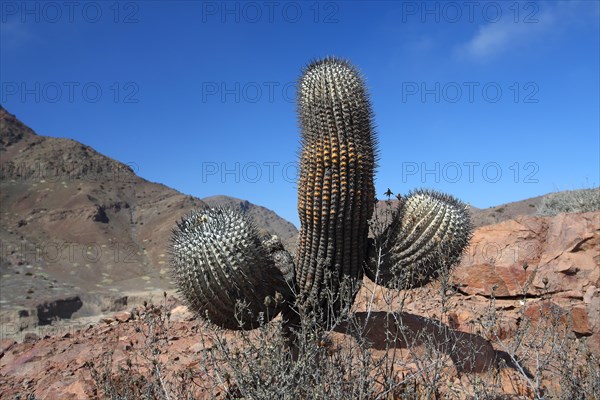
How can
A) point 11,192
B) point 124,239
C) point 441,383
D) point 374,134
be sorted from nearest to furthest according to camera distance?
point 441,383
point 374,134
point 124,239
point 11,192

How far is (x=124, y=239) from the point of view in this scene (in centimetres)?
2914

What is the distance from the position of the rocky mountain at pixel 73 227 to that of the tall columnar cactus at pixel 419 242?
26.1 ft

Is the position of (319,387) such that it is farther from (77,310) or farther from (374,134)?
(77,310)

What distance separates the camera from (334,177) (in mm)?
4672

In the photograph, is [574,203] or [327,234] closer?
[327,234]

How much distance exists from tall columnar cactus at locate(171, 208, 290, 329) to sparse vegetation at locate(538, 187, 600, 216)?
11.5 m

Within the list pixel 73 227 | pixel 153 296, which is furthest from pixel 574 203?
pixel 73 227

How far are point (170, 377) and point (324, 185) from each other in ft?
8.06

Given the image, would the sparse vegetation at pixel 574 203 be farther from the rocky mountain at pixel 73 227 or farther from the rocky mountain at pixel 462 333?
the rocky mountain at pixel 73 227

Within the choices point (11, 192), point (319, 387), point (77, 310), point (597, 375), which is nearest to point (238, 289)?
point (319, 387)

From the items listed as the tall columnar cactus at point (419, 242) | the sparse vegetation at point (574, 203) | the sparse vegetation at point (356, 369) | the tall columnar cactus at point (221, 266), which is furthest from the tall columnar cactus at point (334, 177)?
the sparse vegetation at point (574, 203)

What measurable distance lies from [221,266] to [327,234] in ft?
3.58

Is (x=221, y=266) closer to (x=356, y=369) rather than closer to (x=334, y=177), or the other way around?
(x=334, y=177)

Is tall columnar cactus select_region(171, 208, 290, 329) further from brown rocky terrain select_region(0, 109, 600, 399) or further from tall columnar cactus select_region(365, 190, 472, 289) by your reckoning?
tall columnar cactus select_region(365, 190, 472, 289)
